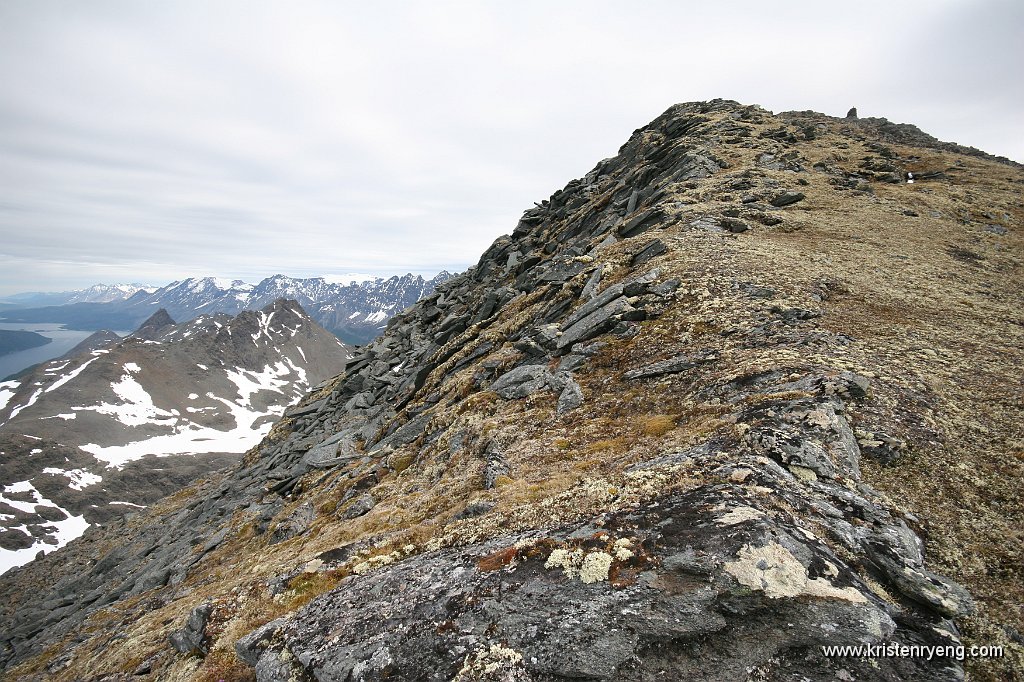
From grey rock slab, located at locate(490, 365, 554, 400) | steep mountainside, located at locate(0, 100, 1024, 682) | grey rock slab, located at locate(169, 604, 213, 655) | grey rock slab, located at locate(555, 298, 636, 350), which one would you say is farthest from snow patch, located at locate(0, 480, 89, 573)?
grey rock slab, located at locate(555, 298, 636, 350)

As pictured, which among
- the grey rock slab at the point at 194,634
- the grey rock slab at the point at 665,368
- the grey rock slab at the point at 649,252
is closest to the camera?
the grey rock slab at the point at 194,634

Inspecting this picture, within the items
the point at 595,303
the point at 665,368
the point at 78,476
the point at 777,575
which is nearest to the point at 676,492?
the point at 777,575

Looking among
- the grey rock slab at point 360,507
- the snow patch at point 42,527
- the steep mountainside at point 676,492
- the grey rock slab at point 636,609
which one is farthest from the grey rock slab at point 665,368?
the snow patch at point 42,527

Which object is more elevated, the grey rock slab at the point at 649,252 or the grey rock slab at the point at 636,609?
the grey rock slab at the point at 649,252

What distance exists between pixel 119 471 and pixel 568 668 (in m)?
271

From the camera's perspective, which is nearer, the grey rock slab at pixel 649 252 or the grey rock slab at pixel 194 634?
the grey rock slab at pixel 194 634

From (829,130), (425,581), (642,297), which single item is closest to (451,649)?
(425,581)

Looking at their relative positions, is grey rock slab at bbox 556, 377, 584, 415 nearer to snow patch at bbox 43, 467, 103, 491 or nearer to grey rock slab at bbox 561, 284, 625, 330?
grey rock slab at bbox 561, 284, 625, 330

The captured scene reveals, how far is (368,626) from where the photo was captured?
951 centimetres

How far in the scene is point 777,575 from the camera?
754 cm

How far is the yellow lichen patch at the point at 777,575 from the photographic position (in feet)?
24.1

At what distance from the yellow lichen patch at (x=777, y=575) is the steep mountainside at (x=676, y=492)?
0.13 ft

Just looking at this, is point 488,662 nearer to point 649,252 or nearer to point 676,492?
point 676,492

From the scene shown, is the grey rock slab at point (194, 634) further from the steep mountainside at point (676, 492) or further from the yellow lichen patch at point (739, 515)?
the yellow lichen patch at point (739, 515)
